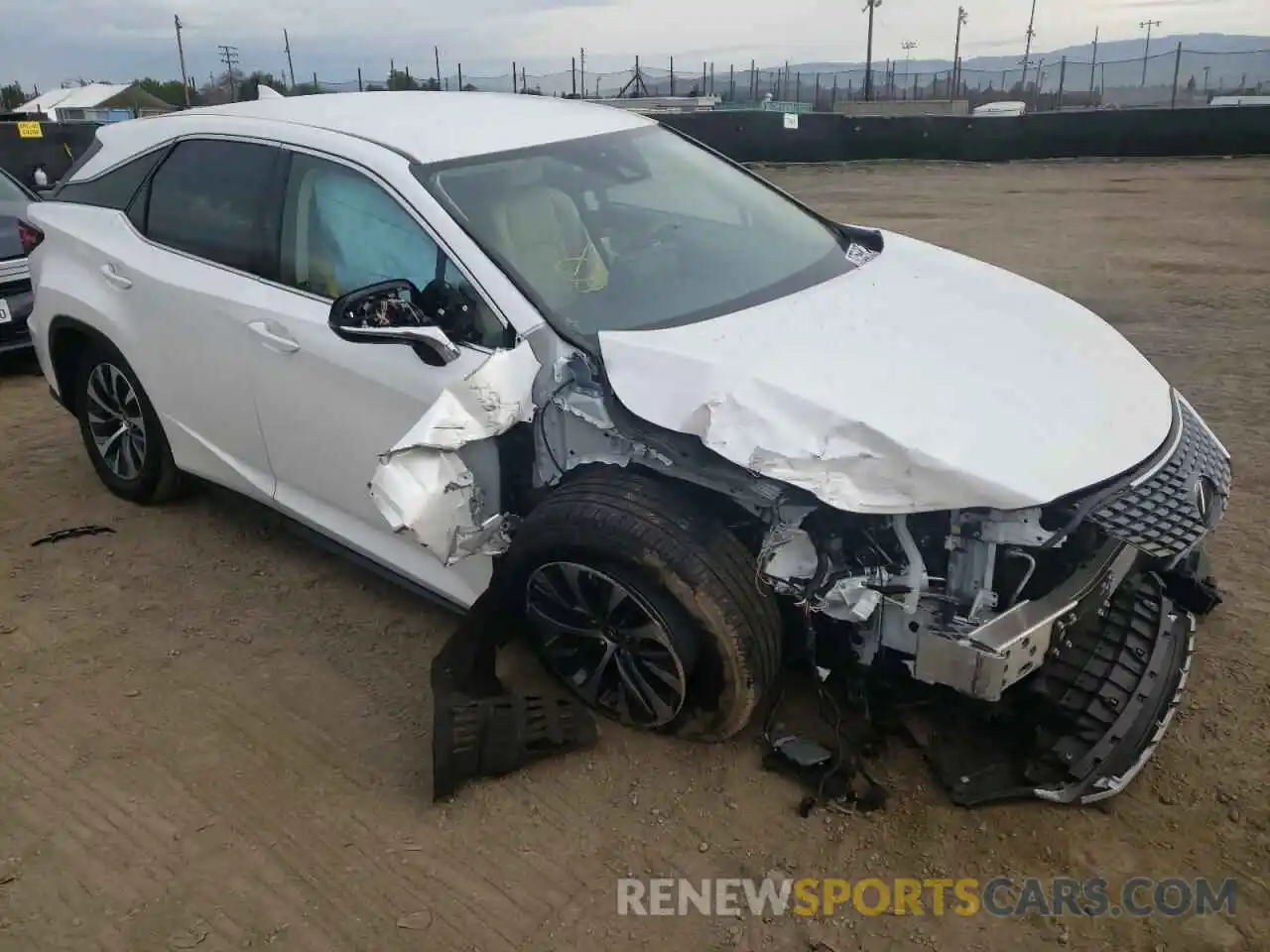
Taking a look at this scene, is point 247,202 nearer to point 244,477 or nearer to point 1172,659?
point 244,477

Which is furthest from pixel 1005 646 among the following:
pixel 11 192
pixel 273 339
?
pixel 11 192

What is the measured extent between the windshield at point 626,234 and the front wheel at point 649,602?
0.57 metres

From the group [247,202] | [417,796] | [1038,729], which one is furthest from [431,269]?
[1038,729]

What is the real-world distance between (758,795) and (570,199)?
A: 2.03 metres

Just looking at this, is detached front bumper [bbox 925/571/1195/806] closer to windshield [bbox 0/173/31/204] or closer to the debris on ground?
the debris on ground

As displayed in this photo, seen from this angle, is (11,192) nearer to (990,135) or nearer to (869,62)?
(990,135)

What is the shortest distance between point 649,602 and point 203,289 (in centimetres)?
217

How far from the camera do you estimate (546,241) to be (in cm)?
327

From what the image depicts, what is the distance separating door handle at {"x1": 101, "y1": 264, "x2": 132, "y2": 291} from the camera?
162 inches

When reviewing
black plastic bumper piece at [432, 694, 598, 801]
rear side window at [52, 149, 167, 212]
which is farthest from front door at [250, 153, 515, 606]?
rear side window at [52, 149, 167, 212]

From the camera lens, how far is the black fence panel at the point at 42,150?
13.3m

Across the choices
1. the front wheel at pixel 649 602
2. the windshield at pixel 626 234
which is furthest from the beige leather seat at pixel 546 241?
the front wheel at pixel 649 602

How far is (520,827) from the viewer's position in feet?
9.23

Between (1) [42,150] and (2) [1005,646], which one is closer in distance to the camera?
(2) [1005,646]
